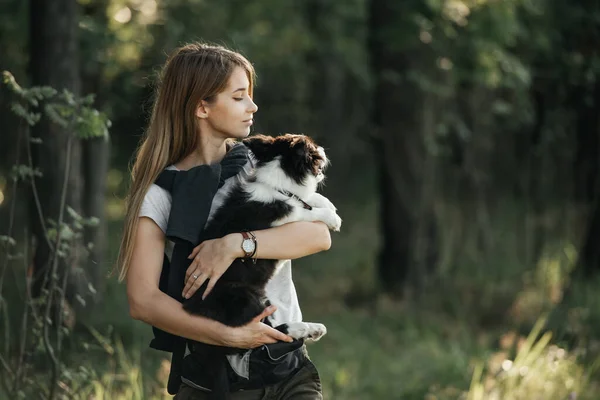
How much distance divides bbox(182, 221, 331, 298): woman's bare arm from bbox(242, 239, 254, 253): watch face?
2 cm

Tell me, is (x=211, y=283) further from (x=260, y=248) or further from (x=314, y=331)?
(x=314, y=331)

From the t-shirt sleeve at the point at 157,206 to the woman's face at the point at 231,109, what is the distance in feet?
1.07

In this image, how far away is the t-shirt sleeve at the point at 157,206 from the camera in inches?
122

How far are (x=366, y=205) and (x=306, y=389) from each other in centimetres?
1815

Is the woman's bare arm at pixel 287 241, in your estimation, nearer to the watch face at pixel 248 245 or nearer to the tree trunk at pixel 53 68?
the watch face at pixel 248 245

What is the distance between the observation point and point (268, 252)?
319 cm

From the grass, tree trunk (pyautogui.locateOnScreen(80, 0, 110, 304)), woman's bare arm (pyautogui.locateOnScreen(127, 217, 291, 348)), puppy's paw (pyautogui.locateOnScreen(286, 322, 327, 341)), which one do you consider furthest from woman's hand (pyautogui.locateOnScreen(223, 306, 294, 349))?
tree trunk (pyautogui.locateOnScreen(80, 0, 110, 304))

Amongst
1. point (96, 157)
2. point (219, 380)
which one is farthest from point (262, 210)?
point (96, 157)

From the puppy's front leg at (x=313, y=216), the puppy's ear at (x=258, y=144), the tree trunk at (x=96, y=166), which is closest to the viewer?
the puppy's front leg at (x=313, y=216)

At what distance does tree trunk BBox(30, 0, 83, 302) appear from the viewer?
20.5ft

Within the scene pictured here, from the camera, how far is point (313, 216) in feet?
11.2

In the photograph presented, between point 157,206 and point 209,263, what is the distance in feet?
0.94

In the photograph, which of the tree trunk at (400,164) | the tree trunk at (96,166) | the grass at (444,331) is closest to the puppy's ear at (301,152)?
the grass at (444,331)

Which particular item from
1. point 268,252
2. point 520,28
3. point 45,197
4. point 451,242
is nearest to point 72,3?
point 45,197
